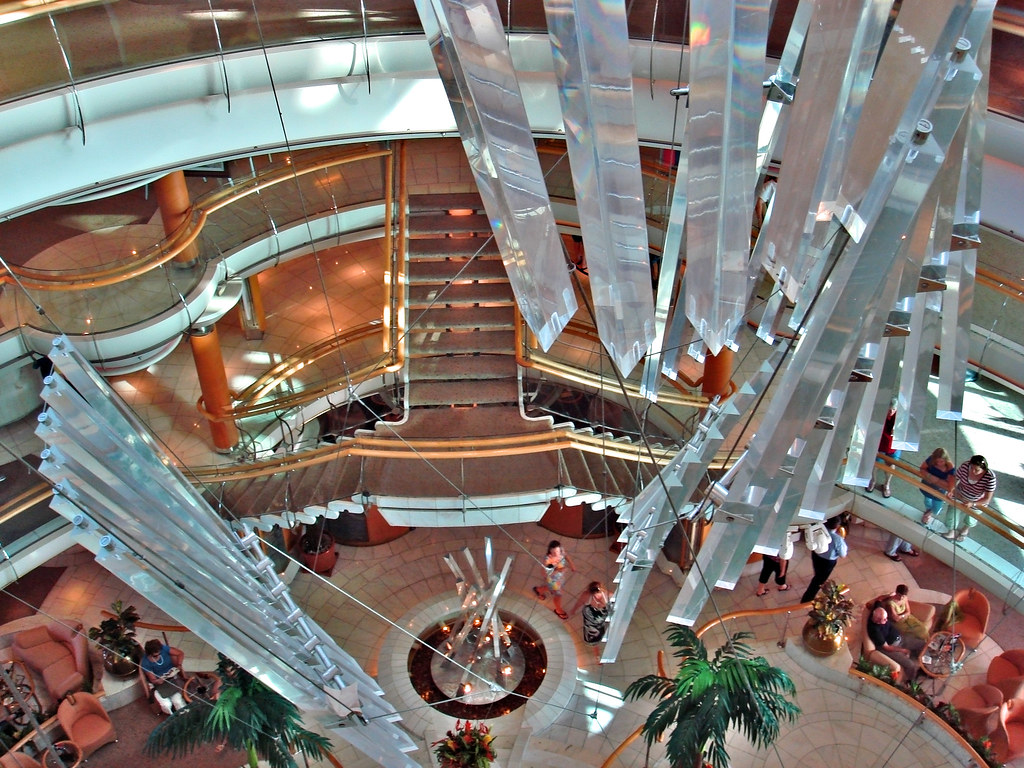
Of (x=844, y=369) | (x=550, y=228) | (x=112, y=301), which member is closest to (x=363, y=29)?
(x=112, y=301)

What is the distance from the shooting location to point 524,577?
12.0 metres

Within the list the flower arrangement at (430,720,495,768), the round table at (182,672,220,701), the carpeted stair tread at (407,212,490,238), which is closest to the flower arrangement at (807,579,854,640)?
the flower arrangement at (430,720,495,768)

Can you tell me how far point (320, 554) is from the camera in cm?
1205

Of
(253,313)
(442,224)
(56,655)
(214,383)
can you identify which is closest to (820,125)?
(442,224)

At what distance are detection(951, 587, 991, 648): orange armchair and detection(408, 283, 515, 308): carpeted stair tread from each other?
562 centimetres

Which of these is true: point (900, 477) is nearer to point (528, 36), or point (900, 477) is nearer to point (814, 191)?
point (528, 36)

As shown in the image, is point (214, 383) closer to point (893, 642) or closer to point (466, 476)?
point (466, 476)

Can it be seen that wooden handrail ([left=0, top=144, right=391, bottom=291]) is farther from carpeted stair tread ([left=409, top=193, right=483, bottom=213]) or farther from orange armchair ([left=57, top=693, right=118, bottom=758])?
orange armchair ([left=57, top=693, right=118, bottom=758])

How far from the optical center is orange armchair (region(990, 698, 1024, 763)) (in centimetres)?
908

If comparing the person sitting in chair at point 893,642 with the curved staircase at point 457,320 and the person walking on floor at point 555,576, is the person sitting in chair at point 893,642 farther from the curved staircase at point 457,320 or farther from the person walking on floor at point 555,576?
the curved staircase at point 457,320

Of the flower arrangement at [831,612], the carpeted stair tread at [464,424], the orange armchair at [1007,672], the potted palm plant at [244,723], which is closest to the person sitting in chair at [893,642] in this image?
the flower arrangement at [831,612]

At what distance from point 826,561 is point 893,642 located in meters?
1.04

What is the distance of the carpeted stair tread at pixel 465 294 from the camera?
10.5 m

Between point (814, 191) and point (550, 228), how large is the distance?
1105mm
